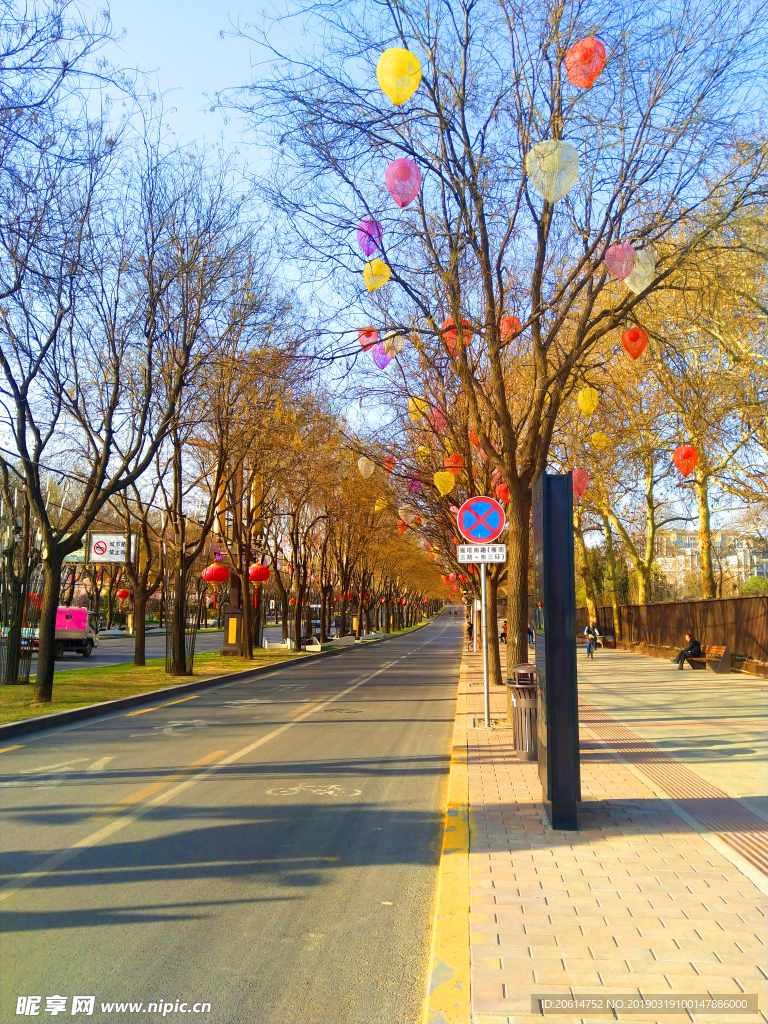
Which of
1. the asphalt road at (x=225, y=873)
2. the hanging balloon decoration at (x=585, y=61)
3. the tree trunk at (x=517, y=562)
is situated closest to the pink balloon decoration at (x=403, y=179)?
the hanging balloon decoration at (x=585, y=61)

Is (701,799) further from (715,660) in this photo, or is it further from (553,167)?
(715,660)

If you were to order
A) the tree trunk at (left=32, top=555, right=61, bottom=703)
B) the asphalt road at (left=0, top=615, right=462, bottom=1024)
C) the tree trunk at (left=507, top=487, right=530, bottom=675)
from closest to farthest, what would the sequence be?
the asphalt road at (left=0, top=615, right=462, bottom=1024) < the tree trunk at (left=507, top=487, right=530, bottom=675) < the tree trunk at (left=32, top=555, right=61, bottom=703)

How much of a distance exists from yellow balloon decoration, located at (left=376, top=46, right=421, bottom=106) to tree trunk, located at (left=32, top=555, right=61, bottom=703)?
1080 cm

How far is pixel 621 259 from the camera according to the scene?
10.7 metres

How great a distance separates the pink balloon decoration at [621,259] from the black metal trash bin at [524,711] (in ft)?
16.9

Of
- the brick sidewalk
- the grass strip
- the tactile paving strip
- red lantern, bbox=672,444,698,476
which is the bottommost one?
the tactile paving strip

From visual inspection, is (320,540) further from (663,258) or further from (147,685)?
(663,258)

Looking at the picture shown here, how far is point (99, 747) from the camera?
1117 centimetres

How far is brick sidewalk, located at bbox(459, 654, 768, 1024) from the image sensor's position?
3.83 m

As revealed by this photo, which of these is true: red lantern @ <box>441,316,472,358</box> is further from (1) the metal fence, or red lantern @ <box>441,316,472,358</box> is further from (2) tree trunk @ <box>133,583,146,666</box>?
(2) tree trunk @ <box>133,583,146,666</box>

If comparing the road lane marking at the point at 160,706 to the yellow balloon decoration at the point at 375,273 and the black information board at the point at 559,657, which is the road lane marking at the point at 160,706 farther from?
the black information board at the point at 559,657

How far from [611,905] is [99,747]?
26.8ft

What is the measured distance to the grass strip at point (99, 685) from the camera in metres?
→ 14.7

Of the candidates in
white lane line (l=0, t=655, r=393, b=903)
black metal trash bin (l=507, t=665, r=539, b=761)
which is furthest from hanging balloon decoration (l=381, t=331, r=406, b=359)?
white lane line (l=0, t=655, r=393, b=903)
